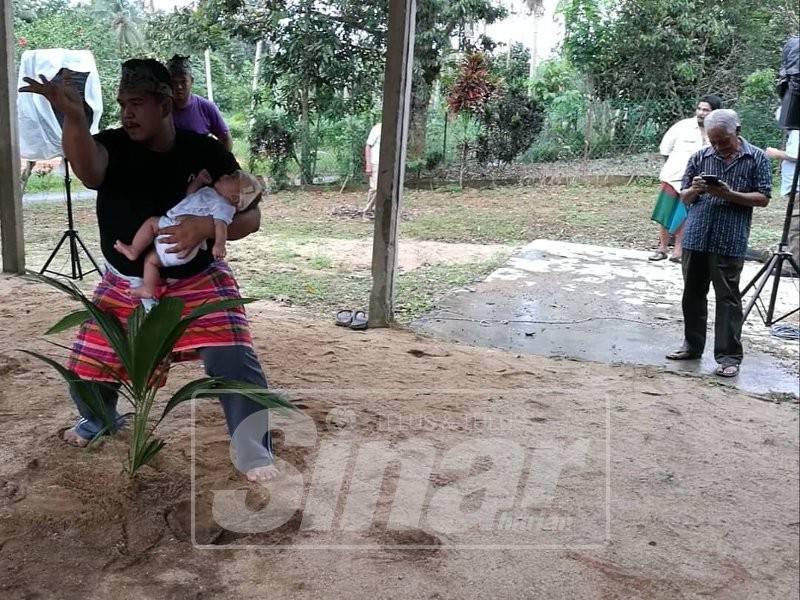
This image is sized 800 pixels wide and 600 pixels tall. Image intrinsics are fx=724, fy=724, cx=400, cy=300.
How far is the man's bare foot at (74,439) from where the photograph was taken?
2.52m

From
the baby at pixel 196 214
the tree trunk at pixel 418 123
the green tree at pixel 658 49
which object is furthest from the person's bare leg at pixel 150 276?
the tree trunk at pixel 418 123

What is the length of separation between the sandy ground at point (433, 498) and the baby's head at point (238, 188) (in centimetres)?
87

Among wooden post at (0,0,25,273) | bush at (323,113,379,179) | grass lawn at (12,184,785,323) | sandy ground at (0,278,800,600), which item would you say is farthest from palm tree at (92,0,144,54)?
sandy ground at (0,278,800,600)

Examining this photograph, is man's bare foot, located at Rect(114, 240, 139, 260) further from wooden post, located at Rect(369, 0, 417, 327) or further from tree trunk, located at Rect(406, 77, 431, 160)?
tree trunk, located at Rect(406, 77, 431, 160)

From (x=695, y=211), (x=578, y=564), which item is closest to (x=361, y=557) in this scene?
(x=578, y=564)

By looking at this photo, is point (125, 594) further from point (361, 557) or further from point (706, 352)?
point (706, 352)

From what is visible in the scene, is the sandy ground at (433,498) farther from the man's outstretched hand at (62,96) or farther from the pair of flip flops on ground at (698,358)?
the man's outstretched hand at (62,96)

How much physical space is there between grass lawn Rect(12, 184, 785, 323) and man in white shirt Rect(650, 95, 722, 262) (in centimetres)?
91

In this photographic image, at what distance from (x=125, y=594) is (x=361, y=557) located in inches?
22.6

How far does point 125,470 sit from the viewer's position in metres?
2.29

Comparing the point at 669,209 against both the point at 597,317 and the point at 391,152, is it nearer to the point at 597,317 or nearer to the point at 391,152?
the point at 597,317

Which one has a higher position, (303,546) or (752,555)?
(752,555)

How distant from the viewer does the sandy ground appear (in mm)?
1740

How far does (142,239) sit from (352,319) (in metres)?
2.32
